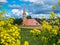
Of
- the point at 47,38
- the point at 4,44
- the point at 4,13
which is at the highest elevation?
the point at 4,13

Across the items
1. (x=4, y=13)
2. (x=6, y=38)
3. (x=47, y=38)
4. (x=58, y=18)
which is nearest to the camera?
(x=6, y=38)

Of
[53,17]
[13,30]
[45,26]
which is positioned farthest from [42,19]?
[13,30]

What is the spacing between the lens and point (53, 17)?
23.4 feet

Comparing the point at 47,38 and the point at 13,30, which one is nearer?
the point at 13,30

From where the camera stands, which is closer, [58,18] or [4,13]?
[4,13]

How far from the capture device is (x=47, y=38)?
838cm

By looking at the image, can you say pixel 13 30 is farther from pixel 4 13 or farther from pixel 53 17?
pixel 53 17

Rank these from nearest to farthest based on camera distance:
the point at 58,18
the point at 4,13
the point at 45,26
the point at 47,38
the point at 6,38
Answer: the point at 6,38 < the point at 4,13 < the point at 58,18 < the point at 45,26 < the point at 47,38

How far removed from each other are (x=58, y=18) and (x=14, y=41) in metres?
1.99

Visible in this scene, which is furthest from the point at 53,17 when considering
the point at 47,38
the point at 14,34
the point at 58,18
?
the point at 14,34

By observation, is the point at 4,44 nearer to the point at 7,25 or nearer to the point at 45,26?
the point at 7,25

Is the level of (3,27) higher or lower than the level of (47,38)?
higher

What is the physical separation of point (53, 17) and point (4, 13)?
5.20ft

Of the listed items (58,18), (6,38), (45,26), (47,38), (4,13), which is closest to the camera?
(6,38)
